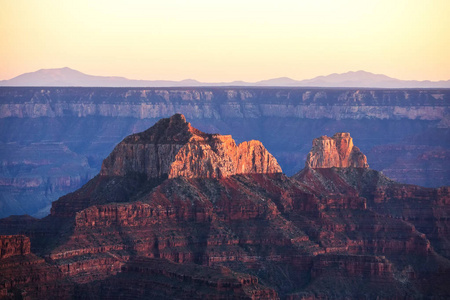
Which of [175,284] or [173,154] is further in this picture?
[173,154]

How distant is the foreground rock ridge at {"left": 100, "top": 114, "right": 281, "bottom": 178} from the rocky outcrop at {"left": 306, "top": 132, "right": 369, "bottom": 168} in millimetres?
23309

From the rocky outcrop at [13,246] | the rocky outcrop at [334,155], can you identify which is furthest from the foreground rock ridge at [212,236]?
the rocky outcrop at [334,155]

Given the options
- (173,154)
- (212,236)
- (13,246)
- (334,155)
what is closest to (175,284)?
(13,246)

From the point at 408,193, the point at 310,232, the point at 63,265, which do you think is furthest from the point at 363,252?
the point at 63,265

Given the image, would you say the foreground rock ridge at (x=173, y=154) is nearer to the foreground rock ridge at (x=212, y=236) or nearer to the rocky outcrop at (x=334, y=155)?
the foreground rock ridge at (x=212, y=236)

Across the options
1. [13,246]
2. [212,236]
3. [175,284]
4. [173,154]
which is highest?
[173,154]

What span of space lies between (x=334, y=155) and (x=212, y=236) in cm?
3962

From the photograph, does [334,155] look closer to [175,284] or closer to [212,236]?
[212,236]

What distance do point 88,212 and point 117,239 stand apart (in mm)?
3215

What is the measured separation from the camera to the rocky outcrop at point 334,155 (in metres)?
192

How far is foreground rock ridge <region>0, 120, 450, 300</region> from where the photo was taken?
447ft

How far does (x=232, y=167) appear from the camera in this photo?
169m

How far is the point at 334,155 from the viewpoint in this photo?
633ft

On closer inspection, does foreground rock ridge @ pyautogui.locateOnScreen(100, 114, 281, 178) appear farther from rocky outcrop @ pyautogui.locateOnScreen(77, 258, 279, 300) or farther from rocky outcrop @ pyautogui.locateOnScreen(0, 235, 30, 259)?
rocky outcrop @ pyautogui.locateOnScreen(0, 235, 30, 259)
